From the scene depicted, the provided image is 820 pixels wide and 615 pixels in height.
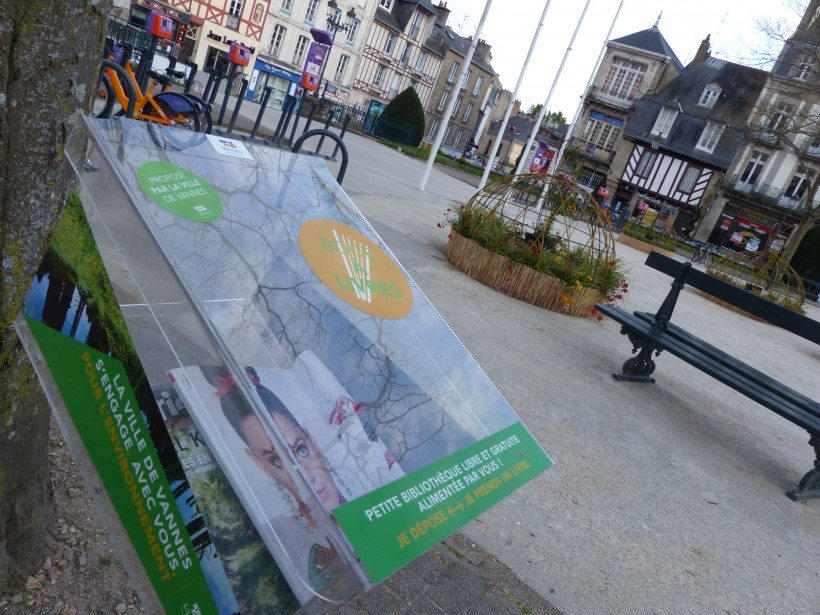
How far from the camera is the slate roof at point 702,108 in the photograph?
128ft

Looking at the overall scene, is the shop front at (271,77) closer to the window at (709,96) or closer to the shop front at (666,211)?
the shop front at (666,211)

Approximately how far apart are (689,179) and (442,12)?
22012mm

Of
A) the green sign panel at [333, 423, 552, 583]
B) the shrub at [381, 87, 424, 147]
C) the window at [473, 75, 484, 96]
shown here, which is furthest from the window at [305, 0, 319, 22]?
the green sign panel at [333, 423, 552, 583]

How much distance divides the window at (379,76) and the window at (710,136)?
68.1 feet

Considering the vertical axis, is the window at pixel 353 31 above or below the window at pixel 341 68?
above

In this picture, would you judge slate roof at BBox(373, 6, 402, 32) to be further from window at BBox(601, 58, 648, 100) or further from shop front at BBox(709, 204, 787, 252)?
shop front at BBox(709, 204, 787, 252)

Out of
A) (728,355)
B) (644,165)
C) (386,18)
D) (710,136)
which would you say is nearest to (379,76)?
(386,18)

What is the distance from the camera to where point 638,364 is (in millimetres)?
6016

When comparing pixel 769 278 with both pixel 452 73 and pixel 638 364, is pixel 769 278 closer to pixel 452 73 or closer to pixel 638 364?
pixel 638 364

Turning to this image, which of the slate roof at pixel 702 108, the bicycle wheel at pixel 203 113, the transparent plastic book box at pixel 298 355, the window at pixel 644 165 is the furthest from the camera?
the window at pixel 644 165

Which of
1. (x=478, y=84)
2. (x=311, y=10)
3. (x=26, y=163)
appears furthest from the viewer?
(x=478, y=84)

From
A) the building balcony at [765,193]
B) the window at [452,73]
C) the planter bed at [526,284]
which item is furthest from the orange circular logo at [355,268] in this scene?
the window at [452,73]

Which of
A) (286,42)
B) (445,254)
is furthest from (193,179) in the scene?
(286,42)

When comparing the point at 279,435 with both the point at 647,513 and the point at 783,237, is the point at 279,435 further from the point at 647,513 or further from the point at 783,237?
the point at 783,237
